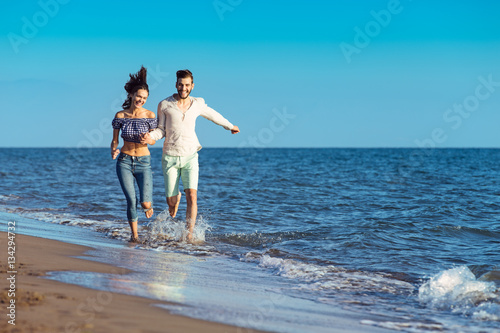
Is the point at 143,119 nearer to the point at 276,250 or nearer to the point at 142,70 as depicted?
the point at 142,70

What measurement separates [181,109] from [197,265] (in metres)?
2.00

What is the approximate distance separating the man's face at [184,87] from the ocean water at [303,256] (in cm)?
205

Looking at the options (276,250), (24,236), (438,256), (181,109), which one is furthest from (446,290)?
(24,236)

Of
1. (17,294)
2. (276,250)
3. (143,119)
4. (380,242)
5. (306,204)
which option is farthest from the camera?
(306,204)

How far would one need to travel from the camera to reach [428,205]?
1351 centimetres

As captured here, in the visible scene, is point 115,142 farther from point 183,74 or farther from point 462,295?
point 462,295

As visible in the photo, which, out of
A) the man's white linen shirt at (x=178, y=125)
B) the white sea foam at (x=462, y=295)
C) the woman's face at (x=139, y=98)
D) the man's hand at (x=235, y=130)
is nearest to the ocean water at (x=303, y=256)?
the white sea foam at (x=462, y=295)

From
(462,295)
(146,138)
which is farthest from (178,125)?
(462,295)

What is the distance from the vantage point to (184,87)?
6605 millimetres

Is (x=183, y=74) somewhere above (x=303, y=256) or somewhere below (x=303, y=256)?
above

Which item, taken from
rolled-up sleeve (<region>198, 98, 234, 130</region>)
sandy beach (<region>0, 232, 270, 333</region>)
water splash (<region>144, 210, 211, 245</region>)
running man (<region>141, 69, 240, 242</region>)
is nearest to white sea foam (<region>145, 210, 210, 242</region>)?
water splash (<region>144, 210, 211, 245</region>)

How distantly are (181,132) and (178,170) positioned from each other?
58 centimetres

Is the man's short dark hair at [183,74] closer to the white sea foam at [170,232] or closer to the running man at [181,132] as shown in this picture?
the running man at [181,132]

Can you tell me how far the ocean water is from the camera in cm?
421
